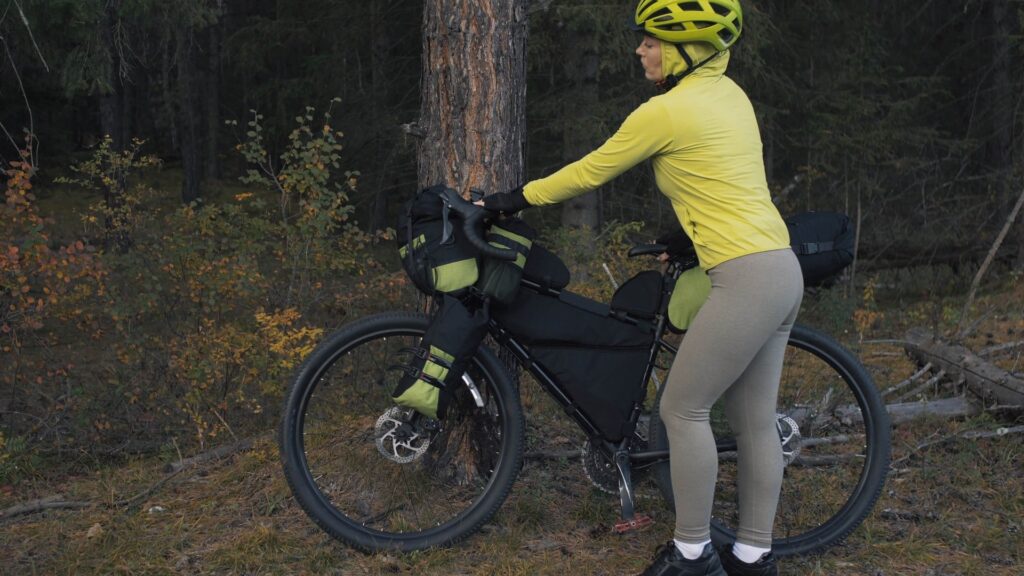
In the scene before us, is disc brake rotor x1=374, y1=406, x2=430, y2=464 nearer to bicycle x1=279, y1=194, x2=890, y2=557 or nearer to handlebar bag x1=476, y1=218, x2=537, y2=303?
bicycle x1=279, y1=194, x2=890, y2=557

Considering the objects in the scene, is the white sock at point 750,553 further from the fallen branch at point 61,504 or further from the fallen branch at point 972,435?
the fallen branch at point 61,504

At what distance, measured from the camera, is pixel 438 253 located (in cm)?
372

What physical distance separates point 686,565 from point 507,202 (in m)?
1.48

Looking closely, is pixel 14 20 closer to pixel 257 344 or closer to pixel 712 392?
pixel 257 344

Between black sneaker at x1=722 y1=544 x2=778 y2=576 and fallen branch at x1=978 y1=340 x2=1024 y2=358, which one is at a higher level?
black sneaker at x1=722 y1=544 x2=778 y2=576

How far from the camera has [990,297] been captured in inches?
428

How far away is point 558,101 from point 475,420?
28.8 ft

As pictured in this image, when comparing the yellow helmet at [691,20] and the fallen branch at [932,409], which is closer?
the yellow helmet at [691,20]

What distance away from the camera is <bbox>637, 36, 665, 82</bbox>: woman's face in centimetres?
333

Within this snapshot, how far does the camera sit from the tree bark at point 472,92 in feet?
14.3

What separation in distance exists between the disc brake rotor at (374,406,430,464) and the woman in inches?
39.2

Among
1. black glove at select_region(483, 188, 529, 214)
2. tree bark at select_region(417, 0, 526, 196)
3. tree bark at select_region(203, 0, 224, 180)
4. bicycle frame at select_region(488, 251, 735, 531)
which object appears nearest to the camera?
black glove at select_region(483, 188, 529, 214)

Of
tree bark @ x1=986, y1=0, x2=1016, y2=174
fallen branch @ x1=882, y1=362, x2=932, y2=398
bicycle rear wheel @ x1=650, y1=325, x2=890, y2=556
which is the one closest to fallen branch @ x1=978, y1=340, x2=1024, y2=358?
fallen branch @ x1=882, y1=362, x2=932, y2=398

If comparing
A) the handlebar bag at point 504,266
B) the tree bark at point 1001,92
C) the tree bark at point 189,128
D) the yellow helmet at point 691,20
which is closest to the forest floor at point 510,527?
the handlebar bag at point 504,266
